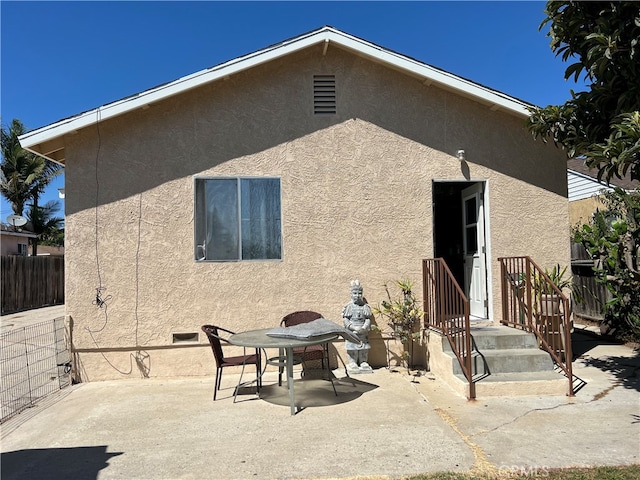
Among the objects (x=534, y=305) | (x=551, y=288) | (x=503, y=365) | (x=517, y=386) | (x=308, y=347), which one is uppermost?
(x=551, y=288)

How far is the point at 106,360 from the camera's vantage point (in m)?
6.72

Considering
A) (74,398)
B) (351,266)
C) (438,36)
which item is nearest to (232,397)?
(74,398)

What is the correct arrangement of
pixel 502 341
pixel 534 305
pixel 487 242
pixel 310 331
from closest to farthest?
pixel 310 331
pixel 502 341
pixel 534 305
pixel 487 242

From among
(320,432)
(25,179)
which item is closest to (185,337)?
(320,432)

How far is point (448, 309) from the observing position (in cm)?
634

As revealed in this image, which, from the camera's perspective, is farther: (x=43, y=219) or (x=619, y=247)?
(x=43, y=219)

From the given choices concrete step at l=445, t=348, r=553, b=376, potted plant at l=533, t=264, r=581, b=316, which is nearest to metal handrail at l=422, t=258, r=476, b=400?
concrete step at l=445, t=348, r=553, b=376

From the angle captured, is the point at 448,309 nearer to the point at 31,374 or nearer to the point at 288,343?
the point at 288,343

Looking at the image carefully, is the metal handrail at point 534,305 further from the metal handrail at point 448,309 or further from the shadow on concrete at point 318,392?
the shadow on concrete at point 318,392

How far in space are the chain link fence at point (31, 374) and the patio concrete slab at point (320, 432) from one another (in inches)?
14.6

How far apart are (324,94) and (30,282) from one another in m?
15.7

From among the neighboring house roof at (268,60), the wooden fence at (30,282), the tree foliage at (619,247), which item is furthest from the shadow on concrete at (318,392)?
the wooden fence at (30,282)

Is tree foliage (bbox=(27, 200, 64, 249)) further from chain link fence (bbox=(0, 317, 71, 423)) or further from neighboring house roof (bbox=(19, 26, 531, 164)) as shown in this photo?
neighboring house roof (bbox=(19, 26, 531, 164))

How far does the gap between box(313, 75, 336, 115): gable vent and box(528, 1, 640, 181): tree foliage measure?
2859 millimetres
